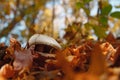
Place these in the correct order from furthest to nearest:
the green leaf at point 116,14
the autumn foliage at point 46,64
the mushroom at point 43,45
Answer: the green leaf at point 116,14, the mushroom at point 43,45, the autumn foliage at point 46,64

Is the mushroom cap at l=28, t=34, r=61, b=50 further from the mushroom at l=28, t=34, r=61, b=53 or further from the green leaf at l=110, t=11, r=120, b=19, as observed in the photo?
the green leaf at l=110, t=11, r=120, b=19

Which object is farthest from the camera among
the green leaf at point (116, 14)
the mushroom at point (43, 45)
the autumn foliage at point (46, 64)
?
the green leaf at point (116, 14)

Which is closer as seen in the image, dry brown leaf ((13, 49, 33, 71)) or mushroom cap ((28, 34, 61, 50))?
dry brown leaf ((13, 49, 33, 71))

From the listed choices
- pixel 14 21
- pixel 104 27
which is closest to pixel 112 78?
pixel 104 27

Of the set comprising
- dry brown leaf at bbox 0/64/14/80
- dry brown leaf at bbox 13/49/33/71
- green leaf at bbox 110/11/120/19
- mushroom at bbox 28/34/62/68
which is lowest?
dry brown leaf at bbox 0/64/14/80

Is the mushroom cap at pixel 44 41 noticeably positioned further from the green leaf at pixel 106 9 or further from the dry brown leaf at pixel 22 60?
the green leaf at pixel 106 9

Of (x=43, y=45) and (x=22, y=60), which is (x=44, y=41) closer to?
(x=43, y=45)

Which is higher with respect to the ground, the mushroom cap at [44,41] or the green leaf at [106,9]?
the green leaf at [106,9]

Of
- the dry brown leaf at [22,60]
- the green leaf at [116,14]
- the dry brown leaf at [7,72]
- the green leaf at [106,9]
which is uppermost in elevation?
the green leaf at [106,9]

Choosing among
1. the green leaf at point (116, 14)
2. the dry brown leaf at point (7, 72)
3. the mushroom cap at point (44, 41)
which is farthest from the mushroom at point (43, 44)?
the green leaf at point (116, 14)

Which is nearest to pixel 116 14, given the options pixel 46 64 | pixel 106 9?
pixel 106 9

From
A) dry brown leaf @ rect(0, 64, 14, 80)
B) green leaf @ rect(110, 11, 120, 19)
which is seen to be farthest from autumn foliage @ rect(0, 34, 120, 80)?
green leaf @ rect(110, 11, 120, 19)
